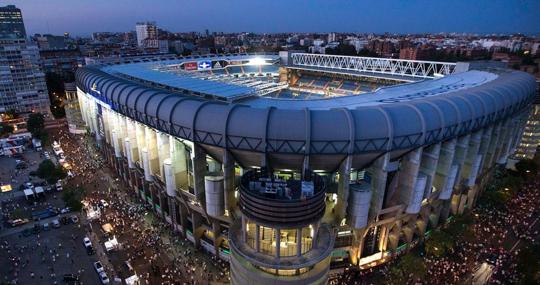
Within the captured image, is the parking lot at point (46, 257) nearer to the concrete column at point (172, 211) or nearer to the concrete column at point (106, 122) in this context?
the concrete column at point (172, 211)

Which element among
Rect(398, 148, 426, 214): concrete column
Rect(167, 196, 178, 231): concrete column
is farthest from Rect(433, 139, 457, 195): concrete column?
Rect(167, 196, 178, 231): concrete column

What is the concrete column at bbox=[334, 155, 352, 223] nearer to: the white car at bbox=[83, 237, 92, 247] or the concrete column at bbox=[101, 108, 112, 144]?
the white car at bbox=[83, 237, 92, 247]

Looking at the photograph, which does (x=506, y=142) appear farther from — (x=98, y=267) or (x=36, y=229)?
(x=36, y=229)

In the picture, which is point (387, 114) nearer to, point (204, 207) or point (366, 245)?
point (366, 245)

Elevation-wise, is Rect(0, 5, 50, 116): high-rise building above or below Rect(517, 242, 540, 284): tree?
above

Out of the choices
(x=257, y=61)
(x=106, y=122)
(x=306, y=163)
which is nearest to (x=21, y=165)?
(x=106, y=122)

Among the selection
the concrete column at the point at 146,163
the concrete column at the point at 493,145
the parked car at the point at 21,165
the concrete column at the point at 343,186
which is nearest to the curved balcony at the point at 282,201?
the concrete column at the point at 343,186
